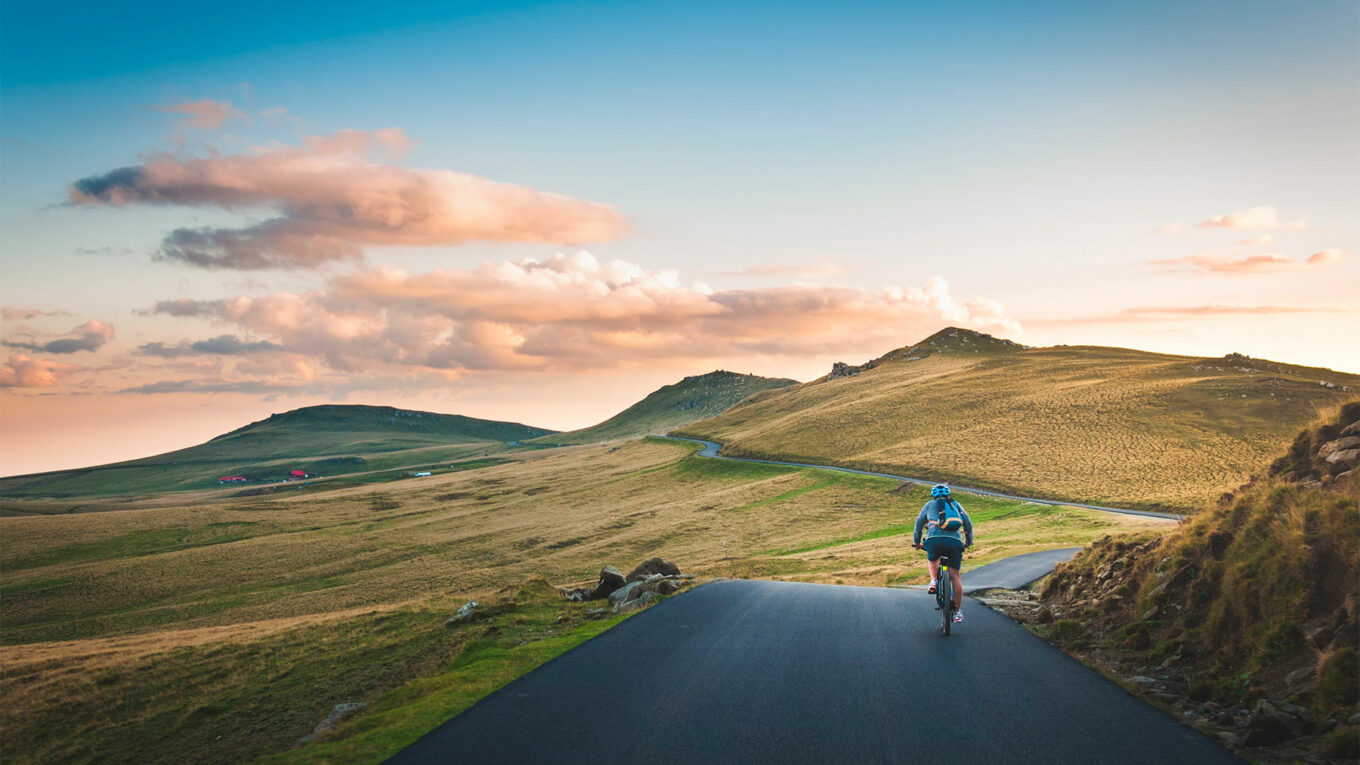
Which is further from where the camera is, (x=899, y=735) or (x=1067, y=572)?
(x=1067, y=572)

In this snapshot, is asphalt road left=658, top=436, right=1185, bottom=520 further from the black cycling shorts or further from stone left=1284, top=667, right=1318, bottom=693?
stone left=1284, top=667, right=1318, bottom=693

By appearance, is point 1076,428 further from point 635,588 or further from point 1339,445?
point 1339,445

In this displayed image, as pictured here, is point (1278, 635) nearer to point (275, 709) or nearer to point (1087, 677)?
point (1087, 677)

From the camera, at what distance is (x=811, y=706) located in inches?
401

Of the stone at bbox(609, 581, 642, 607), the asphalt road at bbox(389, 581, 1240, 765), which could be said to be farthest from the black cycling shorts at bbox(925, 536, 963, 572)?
the stone at bbox(609, 581, 642, 607)

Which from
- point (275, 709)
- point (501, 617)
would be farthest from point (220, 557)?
point (501, 617)

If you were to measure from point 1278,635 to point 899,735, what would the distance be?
21.5 ft

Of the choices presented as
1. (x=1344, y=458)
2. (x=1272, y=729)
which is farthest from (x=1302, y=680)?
(x=1344, y=458)

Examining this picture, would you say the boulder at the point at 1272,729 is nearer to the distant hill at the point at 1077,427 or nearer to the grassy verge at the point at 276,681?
the grassy verge at the point at 276,681

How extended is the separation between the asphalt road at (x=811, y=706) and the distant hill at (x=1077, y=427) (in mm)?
43532

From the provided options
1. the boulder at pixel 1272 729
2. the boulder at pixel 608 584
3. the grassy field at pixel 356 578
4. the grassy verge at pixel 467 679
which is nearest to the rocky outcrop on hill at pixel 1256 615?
the boulder at pixel 1272 729

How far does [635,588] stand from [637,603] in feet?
6.18

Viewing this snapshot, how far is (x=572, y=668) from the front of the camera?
1293 cm

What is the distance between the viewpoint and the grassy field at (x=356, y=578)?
22.6 metres
